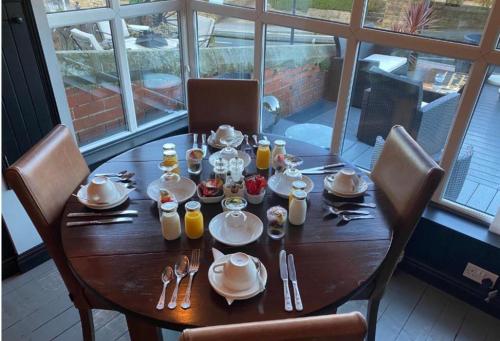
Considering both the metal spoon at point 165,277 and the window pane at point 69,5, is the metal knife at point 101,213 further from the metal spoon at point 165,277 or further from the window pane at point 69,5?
the window pane at point 69,5

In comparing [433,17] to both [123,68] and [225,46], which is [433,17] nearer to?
[225,46]

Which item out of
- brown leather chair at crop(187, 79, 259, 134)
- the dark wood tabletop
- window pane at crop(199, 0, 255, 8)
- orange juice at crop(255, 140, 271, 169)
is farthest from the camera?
window pane at crop(199, 0, 255, 8)

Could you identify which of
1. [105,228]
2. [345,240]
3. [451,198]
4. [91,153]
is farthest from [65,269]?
[451,198]

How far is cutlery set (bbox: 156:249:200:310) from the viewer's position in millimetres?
1013

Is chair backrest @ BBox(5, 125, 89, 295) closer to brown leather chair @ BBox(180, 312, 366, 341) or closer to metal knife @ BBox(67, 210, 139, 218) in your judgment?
metal knife @ BBox(67, 210, 139, 218)

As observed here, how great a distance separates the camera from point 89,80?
2.30 metres

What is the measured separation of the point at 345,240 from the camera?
4.08ft

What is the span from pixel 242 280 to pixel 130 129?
73.3 inches

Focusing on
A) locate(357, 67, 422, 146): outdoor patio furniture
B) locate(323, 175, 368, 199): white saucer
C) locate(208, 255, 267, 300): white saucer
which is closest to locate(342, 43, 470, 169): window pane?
locate(357, 67, 422, 146): outdoor patio furniture

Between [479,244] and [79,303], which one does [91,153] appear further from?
[479,244]

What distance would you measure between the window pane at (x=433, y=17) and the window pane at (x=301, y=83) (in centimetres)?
25

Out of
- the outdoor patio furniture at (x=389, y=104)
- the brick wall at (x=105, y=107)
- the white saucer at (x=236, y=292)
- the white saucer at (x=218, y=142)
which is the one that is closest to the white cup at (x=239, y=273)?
the white saucer at (x=236, y=292)

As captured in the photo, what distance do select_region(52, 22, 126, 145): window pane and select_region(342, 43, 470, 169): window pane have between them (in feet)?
4.98

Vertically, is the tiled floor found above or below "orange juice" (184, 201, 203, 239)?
below
